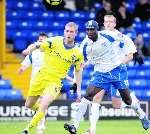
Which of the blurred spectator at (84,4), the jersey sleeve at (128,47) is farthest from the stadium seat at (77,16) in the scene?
the jersey sleeve at (128,47)

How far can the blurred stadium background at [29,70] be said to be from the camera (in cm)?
1767

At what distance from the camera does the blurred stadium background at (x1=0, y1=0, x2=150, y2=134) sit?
696 inches

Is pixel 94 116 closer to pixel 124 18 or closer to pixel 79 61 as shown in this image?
pixel 79 61

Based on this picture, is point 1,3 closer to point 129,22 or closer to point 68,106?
point 129,22

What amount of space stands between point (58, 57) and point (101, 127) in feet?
12.8

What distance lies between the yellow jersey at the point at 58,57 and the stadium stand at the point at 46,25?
836 centimetres

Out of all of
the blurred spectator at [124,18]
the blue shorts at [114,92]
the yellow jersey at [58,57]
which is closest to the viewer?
the yellow jersey at [58,57]

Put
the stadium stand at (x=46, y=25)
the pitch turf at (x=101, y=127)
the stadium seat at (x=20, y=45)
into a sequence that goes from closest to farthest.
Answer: the pitch turf at (x=101, y=127)
the stadium stand at (x=46, y=25)
the stadium seat at (x=20, y=45)

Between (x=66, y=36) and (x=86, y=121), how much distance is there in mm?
6052

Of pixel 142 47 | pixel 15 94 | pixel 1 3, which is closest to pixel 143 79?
pixel 142 47

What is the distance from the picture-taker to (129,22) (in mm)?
22125

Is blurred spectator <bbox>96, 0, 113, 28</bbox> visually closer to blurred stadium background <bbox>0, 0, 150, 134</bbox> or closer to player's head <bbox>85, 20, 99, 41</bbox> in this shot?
blurred stadium background <bbox>0, 0, 150, 134</bbox>

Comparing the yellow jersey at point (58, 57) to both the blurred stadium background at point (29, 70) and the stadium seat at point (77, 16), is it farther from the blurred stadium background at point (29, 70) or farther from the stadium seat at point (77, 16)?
the stadium seat at point (77, 16)

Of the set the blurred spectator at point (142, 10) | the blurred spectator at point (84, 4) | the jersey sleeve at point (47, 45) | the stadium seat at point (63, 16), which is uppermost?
the blurred spectator at point (84, 4)
